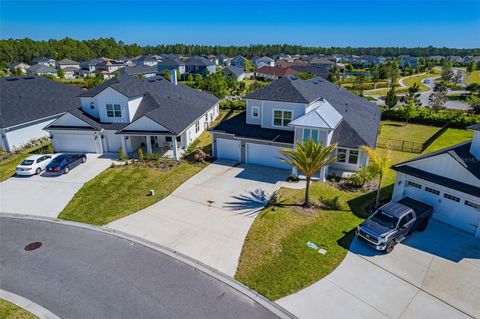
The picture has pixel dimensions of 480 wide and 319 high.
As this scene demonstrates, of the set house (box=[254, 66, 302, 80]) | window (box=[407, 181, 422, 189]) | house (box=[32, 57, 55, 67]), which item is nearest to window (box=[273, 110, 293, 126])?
window (box=[407, 181, 422, 189])

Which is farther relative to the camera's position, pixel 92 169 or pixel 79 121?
pixel 79 121

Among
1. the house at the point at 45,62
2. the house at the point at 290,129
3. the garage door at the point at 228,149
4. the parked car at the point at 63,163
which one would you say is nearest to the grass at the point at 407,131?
the house at the point at 290,129

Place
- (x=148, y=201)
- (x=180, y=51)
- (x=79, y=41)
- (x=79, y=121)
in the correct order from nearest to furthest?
(x=148, y=201) → (x=79, y=121) → (x=79, y=41) → (x=180, y=51)

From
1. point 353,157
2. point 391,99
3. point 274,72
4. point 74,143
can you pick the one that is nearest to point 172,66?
point 274,72

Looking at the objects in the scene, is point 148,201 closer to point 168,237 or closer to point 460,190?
point 168,237

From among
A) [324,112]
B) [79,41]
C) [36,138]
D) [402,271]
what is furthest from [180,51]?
[402,271]

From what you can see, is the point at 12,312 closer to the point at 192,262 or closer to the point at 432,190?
the point at 192,262
